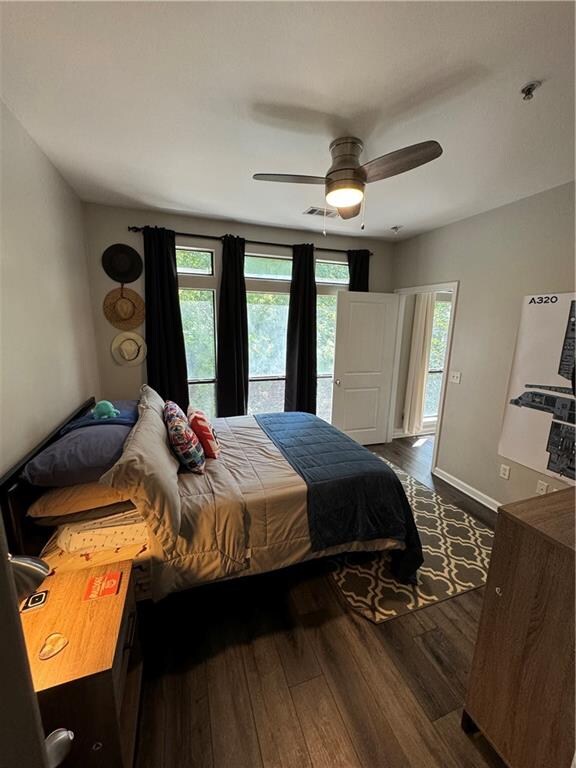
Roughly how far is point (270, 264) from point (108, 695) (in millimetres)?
3625

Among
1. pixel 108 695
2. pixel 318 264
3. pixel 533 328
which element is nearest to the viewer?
pixel 108 695

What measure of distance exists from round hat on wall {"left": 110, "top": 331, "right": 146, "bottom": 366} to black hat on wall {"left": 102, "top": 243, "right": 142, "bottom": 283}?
21.4 inches

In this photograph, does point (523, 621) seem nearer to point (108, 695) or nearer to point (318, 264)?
point (108, 695)

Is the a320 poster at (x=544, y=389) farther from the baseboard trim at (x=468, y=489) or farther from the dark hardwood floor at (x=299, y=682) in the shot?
the dark hardwood floor at (x=299, y=682)

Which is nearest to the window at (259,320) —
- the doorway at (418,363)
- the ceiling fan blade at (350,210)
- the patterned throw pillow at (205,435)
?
the doorway at (418,363)

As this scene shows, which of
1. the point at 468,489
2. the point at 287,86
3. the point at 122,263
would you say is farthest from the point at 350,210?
the point at 468,489

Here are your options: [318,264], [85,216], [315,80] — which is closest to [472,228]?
[318,264]

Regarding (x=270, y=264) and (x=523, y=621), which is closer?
(x=523, y=621)

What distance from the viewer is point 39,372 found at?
5.90 feet

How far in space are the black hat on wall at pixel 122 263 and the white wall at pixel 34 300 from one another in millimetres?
406

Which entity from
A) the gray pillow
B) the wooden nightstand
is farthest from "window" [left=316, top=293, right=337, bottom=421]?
the wooden nightstand

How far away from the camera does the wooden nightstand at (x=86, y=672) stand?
3.10ft

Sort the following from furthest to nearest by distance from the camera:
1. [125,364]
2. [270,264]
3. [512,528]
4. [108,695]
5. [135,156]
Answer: [270,264] → [125,364] → [135,156] → [512,528] → [108,695]

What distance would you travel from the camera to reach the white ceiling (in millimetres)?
1129
